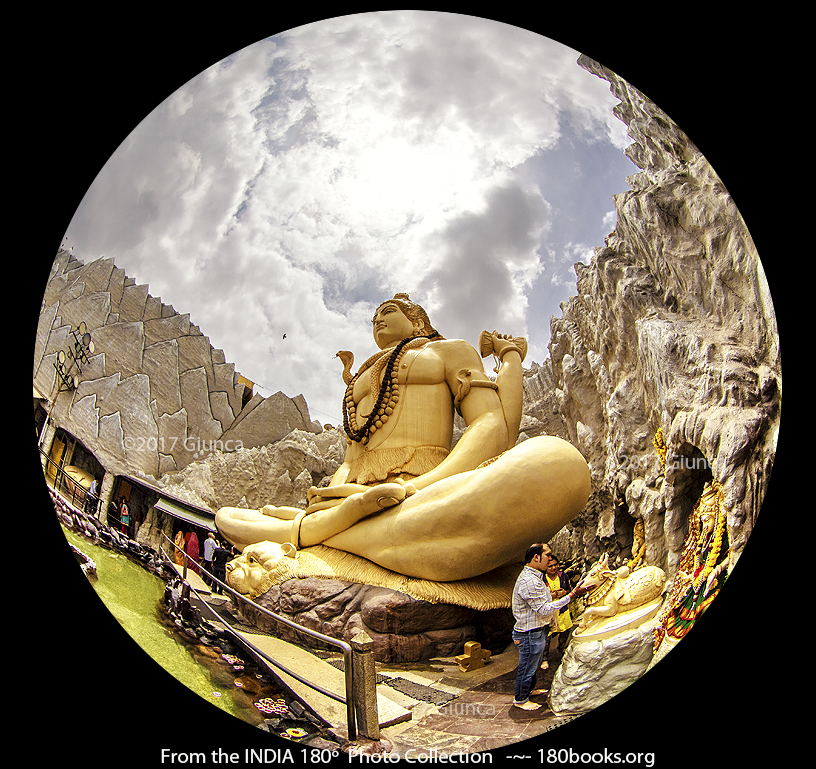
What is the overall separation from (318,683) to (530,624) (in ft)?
4.62

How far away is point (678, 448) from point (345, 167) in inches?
132

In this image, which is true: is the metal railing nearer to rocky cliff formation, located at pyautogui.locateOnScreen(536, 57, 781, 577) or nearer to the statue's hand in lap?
the statue's hand in lap

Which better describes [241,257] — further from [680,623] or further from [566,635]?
[680,623]

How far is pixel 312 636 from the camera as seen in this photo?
15.6 feet

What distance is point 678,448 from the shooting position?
4.80 meters

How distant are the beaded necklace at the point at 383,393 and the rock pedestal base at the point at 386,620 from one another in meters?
1.39

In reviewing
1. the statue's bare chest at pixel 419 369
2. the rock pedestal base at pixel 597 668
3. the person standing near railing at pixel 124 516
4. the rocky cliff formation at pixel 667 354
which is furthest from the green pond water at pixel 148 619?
the rocky cliff formation at pixel 667 354

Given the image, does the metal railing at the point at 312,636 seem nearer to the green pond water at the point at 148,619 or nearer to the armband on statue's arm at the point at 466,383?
the green pond water at the point at 148,619

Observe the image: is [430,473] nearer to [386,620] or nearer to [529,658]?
[386,620]

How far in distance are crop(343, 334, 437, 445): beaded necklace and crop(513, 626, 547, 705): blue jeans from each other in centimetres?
220

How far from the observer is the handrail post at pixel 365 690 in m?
4.33

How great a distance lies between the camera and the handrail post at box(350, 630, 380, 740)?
170 inches

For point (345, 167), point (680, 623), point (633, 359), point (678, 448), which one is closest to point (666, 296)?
point (633, 359)

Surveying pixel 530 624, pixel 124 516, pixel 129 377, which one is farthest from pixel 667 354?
pixel 124 516
